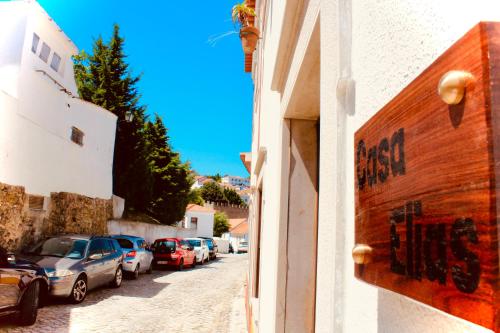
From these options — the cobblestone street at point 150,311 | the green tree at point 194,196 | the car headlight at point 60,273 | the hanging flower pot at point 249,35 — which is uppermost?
the green tree at point 194,196

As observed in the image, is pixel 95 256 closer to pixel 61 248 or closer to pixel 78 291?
pixel 61 248

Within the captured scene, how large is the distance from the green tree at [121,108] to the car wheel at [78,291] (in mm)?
15046

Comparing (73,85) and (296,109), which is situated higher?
(73,85)

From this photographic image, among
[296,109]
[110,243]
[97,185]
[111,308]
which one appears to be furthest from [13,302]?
[97,185]

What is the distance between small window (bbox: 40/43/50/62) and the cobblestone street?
950cm

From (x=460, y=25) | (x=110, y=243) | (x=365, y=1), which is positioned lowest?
(x=110, y=243)

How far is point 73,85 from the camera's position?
20.2 meters

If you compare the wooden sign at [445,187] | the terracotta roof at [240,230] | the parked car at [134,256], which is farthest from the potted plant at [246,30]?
the terracotta roof at [240,230]

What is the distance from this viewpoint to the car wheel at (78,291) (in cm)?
998

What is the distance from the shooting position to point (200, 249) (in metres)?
24.2

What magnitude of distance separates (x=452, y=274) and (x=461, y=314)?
5 cm

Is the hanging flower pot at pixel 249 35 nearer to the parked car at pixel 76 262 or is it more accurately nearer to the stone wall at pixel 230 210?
the parked car at pixel 76 262

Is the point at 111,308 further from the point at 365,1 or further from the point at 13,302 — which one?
the point at 365,1

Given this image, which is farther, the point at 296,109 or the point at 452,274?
the point at 296,109
